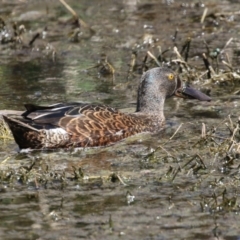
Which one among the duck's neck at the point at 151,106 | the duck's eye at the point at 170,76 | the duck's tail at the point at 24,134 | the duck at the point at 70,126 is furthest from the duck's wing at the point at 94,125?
the duck's eye at the point at 170,76

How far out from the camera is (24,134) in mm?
8398

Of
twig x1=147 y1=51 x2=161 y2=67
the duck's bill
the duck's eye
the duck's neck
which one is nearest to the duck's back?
the duck's neck

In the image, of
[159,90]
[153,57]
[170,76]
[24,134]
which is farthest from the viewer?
[153,57]

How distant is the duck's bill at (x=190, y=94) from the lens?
9773 millimetres

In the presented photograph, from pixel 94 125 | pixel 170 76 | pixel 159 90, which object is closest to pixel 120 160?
pixel 94 125

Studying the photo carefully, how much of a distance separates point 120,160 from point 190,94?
1.98 m

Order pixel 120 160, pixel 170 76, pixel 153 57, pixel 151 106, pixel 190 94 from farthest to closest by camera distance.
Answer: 1. pixel 153 57
2. pixel 190 94
3. pixel 170 76
4. pixel 151 106
5. pixel 120 160

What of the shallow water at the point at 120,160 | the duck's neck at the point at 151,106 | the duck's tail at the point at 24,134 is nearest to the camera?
the shallow water at the point at 120,160

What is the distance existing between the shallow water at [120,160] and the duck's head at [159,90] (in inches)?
7.7

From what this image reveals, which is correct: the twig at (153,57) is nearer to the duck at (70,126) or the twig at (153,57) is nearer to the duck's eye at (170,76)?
the duck's eye at (170,76)

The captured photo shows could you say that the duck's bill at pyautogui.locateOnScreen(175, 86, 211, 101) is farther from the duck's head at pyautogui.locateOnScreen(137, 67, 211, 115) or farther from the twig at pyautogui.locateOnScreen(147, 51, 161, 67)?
the twig at pyautogui.locateOnScreen(147, 51, 161, 67)

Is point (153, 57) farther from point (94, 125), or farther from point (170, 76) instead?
point (94, 125)

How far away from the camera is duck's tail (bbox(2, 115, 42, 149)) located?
833 centimetres

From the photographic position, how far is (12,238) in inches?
243
